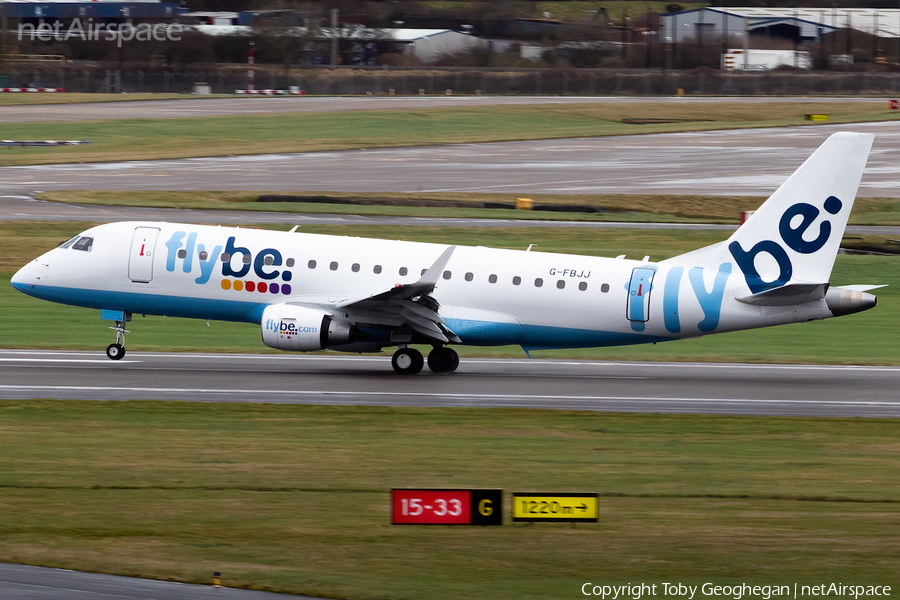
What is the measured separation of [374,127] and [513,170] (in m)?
26.9

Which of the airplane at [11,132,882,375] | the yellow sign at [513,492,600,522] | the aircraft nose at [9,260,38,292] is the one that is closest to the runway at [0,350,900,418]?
the airplane at [11,132,882,375]

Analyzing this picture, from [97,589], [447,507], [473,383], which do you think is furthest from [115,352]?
[447,507]

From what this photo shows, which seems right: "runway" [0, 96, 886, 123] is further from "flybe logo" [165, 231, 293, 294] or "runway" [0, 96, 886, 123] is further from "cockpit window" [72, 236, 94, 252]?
"flybe logo" [165, 231, 293, 294]

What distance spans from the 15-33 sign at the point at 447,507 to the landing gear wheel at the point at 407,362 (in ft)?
56.0

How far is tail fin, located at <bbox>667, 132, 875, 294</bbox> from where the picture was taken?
31.2 metres

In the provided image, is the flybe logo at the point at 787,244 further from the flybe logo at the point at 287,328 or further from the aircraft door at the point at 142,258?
the aircraft door at the point at 142,258

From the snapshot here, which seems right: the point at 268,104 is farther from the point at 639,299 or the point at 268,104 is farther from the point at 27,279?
the point at 639,299

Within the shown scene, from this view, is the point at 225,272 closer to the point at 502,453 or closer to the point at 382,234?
the point at 502,453

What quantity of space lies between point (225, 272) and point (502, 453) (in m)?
12.9

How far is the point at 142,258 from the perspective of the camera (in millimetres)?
33531

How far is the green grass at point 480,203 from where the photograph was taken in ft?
208

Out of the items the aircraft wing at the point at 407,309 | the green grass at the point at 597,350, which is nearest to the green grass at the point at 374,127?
the green grass at the point at 597,350

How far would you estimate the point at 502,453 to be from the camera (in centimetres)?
2289

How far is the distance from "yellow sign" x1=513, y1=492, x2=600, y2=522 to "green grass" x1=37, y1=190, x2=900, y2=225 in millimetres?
46981
